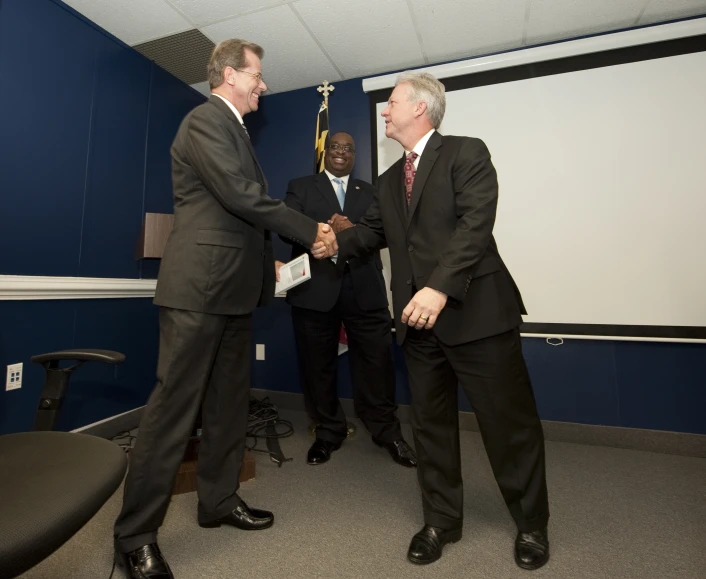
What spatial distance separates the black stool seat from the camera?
1.90 feet

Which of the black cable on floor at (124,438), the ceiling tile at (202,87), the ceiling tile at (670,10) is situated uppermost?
the ceiling tile at (202,87)

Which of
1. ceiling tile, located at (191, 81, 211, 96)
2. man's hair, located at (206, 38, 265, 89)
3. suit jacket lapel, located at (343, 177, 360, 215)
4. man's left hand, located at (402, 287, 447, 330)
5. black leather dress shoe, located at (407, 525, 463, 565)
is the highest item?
ceiling tile, located at (191, 81, 211, 96)

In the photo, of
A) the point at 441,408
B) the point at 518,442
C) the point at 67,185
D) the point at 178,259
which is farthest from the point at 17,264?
the point at 518,442

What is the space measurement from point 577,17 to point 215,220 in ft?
8.66

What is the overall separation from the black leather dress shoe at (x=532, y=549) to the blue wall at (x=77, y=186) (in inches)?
94.4

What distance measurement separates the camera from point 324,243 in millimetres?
1675

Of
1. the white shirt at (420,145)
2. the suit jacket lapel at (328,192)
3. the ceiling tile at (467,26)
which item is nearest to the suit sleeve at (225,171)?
the white shirt at (420,145)

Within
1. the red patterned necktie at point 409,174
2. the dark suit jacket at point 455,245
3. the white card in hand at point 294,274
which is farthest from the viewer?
the white card in hand at point 294,274

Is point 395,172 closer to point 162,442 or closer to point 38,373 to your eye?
point 162,442

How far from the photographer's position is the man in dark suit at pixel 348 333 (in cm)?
219

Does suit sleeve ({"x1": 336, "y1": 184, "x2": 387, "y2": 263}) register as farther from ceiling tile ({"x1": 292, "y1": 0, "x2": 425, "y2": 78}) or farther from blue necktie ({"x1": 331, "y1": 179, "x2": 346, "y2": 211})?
ceiling tile ({"x1": 292, "y1": 0, "x2": 425, "y2": 78})

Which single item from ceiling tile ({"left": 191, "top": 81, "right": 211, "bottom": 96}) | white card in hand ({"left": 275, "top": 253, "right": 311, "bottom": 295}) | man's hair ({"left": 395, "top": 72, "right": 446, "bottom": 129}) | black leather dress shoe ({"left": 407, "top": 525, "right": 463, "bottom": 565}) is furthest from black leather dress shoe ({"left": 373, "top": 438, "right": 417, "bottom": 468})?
ceiling tile ({"left": 191, "top": 81, "right": 211, "bottom": 96})

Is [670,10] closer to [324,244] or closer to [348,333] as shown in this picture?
[324,244]

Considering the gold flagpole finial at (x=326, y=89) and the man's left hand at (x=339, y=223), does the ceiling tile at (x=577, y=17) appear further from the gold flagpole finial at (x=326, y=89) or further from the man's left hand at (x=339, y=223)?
the man's left hand at (x=339, y=223)
